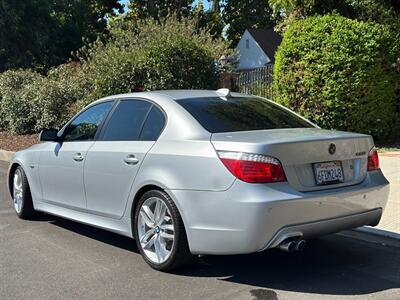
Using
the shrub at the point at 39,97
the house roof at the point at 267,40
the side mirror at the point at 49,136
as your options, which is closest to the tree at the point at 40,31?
the shrub at the point at 39,97

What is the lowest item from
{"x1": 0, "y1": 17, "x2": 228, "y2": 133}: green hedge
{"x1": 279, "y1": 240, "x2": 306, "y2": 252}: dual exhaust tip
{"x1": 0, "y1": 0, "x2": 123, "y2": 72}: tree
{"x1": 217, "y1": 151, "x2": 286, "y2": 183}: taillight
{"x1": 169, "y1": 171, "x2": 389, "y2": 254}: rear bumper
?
{"x1": 279, "y1": 240, "x2": 306, "y2": 252}: dual exhaust tip

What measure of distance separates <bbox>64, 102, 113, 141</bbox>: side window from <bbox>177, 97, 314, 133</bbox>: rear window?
1102mm

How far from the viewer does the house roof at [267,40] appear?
43.2m

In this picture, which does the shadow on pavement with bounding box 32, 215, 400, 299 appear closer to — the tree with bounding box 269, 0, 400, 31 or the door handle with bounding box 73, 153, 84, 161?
the door handle with bounding box 73, 153, 84, 161

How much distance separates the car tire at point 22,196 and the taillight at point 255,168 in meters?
3.53

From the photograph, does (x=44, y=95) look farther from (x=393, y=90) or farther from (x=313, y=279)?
(x=313, y=279)

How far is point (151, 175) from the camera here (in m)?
4.93

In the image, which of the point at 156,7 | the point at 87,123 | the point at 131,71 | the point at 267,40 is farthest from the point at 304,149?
the point at 267,40

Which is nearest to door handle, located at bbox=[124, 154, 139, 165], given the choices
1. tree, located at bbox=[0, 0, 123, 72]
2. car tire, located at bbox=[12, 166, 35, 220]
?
car tire, located at bbox=[12, 166, 35, 220]

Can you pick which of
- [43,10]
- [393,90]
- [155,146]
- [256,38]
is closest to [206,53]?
[393,90]

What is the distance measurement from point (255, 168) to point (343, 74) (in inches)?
277

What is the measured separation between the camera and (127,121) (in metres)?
5.60

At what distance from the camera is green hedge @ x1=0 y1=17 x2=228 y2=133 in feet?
43.0

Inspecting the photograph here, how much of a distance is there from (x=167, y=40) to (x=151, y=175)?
346 inches
